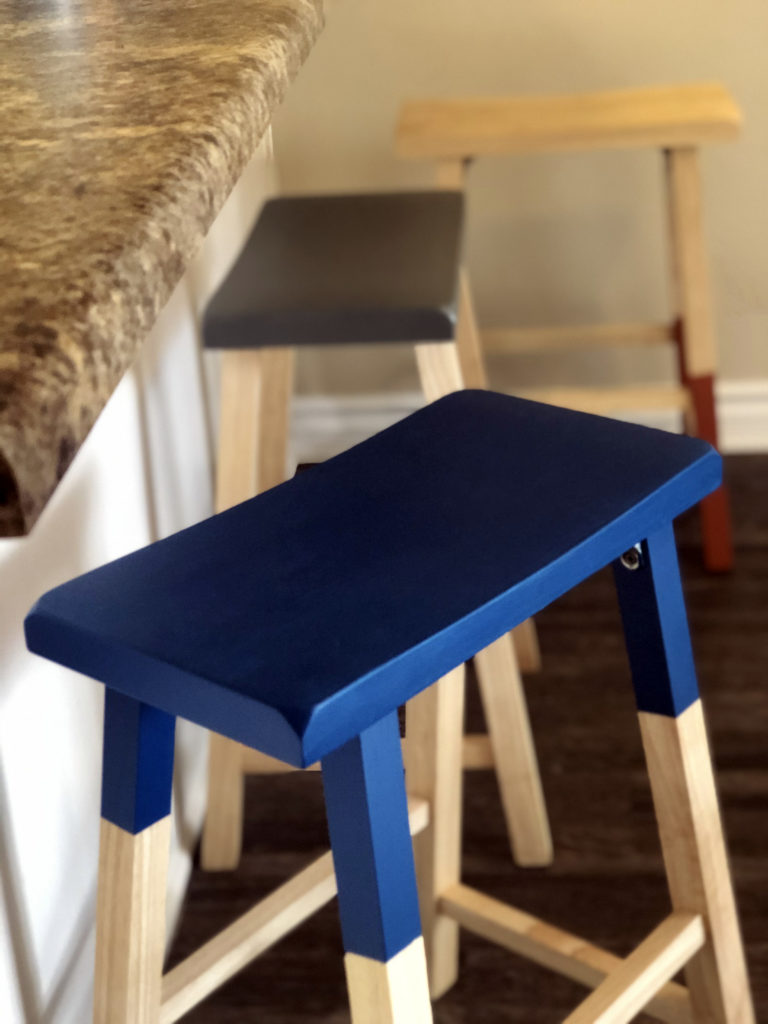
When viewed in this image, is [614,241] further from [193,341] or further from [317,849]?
[317,849]

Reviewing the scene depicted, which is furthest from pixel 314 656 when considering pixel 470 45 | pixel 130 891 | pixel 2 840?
pixel 470 45

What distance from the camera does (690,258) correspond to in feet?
7.04

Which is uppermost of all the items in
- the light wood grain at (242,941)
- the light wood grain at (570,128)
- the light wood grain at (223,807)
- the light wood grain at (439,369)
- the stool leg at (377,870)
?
the light wood grain at (570,128)

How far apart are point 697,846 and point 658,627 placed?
0.23 meters

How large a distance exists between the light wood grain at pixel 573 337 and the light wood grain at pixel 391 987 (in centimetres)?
163

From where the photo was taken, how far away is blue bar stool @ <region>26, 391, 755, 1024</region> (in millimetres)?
685

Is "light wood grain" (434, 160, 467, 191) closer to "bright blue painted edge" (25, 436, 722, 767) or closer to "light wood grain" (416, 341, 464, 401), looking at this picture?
"light wood grain" (416, 341, 464, 401)

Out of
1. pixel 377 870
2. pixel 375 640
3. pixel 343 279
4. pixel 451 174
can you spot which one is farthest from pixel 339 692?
pixel 451 174

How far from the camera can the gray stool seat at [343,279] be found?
52.6 inches

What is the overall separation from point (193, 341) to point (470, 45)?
1067 mm

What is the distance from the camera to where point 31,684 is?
46.0 inches

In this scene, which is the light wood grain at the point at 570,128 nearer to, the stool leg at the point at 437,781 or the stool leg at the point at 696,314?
the stool leg at the point at 696,314

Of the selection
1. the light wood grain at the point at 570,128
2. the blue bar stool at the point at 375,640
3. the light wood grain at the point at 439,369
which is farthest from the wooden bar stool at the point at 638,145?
the blue bar stool at the point at 375,640

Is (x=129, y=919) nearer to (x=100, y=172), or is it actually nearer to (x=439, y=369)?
(x=100, y=172)
